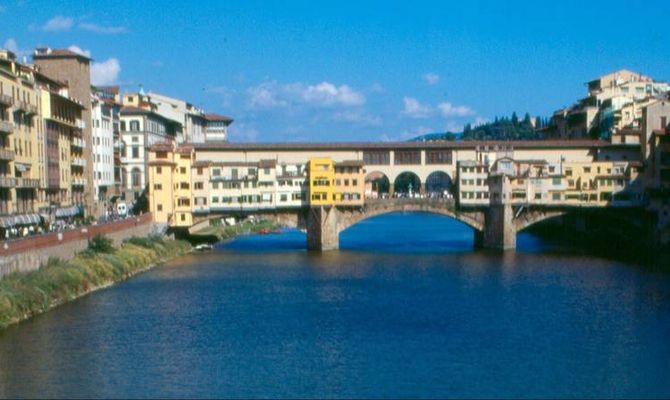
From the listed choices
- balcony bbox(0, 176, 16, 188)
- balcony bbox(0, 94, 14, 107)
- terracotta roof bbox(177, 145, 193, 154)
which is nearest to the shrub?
balcony bbox(0, 176, 16, 188)

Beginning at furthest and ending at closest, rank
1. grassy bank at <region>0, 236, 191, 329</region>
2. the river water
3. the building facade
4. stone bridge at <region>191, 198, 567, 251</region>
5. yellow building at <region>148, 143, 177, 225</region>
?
stone bridge at <region>191, 198, 567, 251</region> < yellow building at <region>148, 143, 177, 225</region> < the building facade < grassy bank at <region>0, 236, 191, 329</region> < the river water

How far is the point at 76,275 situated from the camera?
41.9 m

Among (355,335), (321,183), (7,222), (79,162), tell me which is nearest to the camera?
(355,335)

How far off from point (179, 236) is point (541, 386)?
46158 mm

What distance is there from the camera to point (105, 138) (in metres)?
73.6

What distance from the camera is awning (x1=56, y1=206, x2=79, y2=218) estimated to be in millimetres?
58156

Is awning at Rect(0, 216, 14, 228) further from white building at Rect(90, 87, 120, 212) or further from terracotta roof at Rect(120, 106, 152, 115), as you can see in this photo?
terracotta roof at Rect(120, 106, 152, 115)

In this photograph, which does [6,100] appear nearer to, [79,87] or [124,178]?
[79,87]

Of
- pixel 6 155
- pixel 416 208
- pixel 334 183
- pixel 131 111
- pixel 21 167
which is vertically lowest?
pixel 416 208

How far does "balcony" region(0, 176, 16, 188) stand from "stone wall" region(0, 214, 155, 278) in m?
4.29

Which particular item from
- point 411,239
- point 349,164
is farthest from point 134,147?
point 411,239

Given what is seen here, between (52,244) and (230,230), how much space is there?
42.7 metres

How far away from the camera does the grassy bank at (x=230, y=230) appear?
7543cm

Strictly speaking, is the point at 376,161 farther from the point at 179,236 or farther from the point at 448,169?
the point at 179,236
